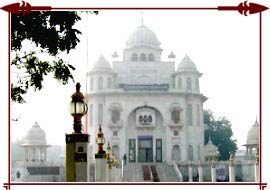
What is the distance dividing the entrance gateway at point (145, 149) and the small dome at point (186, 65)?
5.36 metres

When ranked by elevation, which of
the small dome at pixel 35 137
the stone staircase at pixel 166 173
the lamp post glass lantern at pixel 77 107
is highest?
the lamp post glass lantern at pixel 77 107

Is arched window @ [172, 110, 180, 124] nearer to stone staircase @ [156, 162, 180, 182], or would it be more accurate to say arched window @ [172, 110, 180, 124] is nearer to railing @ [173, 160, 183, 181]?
stone staircase @ [156, 162, 180, 182]

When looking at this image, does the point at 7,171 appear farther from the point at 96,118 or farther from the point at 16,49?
the point at 96,118

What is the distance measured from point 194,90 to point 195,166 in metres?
6.90

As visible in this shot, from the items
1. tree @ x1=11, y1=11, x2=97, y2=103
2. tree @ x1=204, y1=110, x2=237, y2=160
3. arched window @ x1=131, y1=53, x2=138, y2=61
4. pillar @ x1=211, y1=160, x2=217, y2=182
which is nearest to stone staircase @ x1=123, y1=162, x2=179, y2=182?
pillar @ x1=211, y1=160, x2=217, y2=182

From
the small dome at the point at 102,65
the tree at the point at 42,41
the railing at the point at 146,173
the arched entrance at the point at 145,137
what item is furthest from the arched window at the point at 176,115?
the tree at the point at 42,41

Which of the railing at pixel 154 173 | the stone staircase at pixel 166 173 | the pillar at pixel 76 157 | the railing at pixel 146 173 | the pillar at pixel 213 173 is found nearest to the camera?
the pillar at pixel 76 157

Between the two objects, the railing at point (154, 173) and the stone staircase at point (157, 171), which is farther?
the stone staircase at point (157, 171)

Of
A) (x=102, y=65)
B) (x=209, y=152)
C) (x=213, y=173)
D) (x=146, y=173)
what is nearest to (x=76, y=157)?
(x=213, y=173)

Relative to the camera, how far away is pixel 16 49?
690 cm

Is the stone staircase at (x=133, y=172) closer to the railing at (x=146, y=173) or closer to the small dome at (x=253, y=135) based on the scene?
the railing at (x=146, y=173)

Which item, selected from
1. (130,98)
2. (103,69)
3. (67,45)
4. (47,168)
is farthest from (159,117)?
(67,45)

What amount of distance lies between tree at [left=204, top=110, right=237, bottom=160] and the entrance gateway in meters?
8.46

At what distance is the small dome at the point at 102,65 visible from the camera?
38969 mm
